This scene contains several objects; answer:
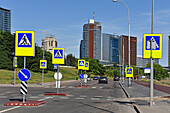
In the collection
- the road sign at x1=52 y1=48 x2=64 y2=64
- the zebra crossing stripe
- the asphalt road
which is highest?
the road sign at x1=52 y1=48 x2=64 y2=64

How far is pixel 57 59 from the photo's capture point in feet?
76.1

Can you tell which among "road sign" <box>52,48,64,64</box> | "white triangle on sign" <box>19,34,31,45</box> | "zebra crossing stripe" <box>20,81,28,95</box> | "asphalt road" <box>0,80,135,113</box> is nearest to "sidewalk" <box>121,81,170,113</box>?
"asphalt road" <box>0,80,135,113</box>

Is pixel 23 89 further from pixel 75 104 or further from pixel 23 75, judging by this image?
pixel 75 104

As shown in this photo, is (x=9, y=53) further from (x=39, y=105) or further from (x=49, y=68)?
(x=39, y=105)

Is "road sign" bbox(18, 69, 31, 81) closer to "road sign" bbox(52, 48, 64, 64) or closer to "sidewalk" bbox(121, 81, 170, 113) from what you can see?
"sidewalk" bbox(121, 81, 170, 113)

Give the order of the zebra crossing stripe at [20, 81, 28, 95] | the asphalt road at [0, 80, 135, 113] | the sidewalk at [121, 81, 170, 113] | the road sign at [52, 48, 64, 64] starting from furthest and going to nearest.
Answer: the road sign at [52, 48, 64, 64] → the zebra crossing stripe at [20, 81, 28, 95] → the asphalt road at [0, 80, 135, 113] → the sidewalk at [121, 81, 170, 113]

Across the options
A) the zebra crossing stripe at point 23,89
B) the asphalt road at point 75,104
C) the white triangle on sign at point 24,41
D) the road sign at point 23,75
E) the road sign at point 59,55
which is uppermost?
the white triangle on sign at point 24,41

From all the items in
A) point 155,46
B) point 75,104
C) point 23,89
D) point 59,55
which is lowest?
point 75,104

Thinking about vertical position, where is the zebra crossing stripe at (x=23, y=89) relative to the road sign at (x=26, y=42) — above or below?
below

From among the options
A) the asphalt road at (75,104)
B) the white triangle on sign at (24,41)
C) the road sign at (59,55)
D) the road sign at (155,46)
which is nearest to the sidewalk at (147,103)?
the asphalt road at (75,104)

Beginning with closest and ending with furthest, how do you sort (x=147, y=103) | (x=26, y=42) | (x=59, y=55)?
(x=26, y=42) → (x=147, y=103) → (x=59, y=55)

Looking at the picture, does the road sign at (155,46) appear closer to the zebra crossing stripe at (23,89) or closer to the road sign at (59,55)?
the zebra crossing stripe at (23,89)

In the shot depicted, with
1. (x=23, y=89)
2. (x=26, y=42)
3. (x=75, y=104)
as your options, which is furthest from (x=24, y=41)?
(x=75, y=104)

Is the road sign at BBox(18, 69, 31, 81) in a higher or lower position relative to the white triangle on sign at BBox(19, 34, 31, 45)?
lower
